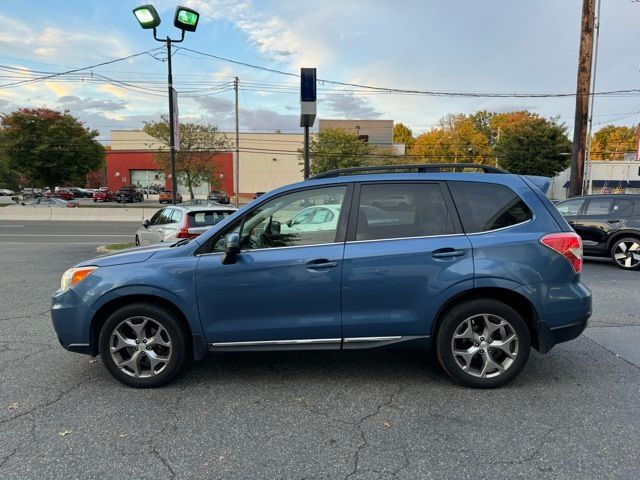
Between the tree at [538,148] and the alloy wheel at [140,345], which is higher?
the tree at [538,148]

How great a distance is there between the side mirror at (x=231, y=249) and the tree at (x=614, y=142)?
304 ft

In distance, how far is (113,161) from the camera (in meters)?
67.7

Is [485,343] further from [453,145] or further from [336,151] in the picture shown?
[453,145]

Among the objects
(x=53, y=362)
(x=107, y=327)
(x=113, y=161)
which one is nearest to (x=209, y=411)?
(x=107, y=327)

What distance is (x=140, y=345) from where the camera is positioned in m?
3.81

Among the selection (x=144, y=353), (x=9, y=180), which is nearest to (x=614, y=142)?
(x=144, y=353)

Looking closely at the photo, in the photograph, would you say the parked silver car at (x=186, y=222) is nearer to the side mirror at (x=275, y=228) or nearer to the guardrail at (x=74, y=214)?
the side mirror at (x=275, y=228)

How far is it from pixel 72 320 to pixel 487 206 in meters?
3.56

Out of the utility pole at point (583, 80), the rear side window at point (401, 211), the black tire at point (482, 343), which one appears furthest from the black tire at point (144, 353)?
the utility pole at point (583, 80)

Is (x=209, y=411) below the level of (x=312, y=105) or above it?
below

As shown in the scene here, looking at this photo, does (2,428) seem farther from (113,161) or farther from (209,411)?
(113,161)

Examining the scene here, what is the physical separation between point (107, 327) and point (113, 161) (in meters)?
71.0

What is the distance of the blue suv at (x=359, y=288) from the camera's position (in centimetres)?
367

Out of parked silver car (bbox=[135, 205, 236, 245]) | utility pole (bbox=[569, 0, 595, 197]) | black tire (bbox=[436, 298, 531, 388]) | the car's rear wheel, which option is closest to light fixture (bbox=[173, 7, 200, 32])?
parked silver car (bbox=[135, 205, 236, 245])
